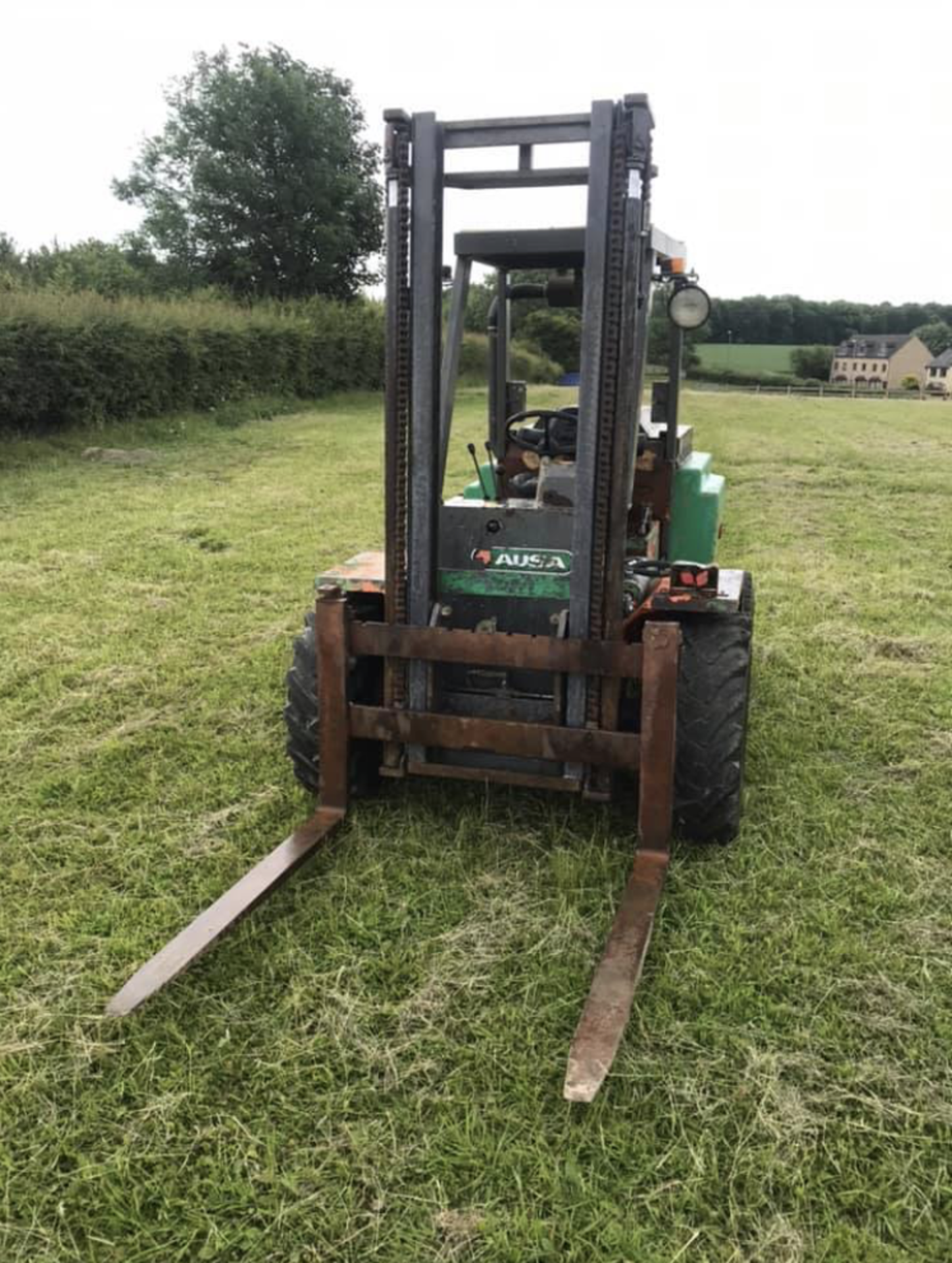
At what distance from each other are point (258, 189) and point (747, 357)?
107 ft

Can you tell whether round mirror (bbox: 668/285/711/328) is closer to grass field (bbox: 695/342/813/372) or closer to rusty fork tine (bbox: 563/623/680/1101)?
rusty fork tine (bbox: 563/623/680/1101)

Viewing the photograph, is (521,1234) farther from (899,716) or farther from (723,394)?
(723,394)

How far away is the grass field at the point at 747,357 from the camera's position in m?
49.1

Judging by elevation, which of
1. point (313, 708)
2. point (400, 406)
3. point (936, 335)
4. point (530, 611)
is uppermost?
point (936, 335)

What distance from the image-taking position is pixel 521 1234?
1.98 meters

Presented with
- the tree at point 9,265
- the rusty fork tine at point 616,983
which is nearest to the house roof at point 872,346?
the tree at point 9,265

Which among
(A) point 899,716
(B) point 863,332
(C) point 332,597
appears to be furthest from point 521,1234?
(B) point 863,332

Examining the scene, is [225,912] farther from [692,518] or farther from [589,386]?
[692,518]

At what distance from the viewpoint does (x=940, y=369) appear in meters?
64.4

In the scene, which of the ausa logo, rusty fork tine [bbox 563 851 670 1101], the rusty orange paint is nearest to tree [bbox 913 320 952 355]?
the rusty orange paint

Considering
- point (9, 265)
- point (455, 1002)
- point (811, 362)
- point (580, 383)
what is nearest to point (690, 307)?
point (580, 383)

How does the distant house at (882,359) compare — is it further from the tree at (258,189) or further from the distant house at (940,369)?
the tree at (258,189)

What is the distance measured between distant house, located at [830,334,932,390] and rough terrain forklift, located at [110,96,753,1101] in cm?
6971

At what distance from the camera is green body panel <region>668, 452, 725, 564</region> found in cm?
507
